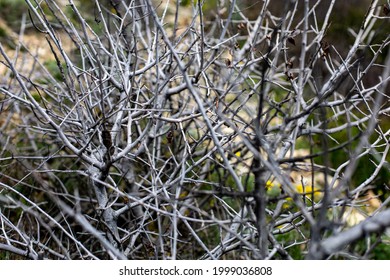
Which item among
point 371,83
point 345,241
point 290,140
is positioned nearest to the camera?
point 345,241

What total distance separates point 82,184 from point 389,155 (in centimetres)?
252

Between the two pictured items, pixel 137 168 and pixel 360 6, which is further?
pixel 360 6

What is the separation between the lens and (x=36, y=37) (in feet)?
20.5

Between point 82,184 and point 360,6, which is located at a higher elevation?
point 360,6

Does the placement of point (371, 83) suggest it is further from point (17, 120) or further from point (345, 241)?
point (345, 241)

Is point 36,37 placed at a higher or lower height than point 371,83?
higher

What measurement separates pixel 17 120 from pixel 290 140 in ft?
9.62

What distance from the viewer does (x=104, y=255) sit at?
3.18 meters

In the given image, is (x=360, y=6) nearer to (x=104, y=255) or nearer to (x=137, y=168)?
(x=137, y=168)
